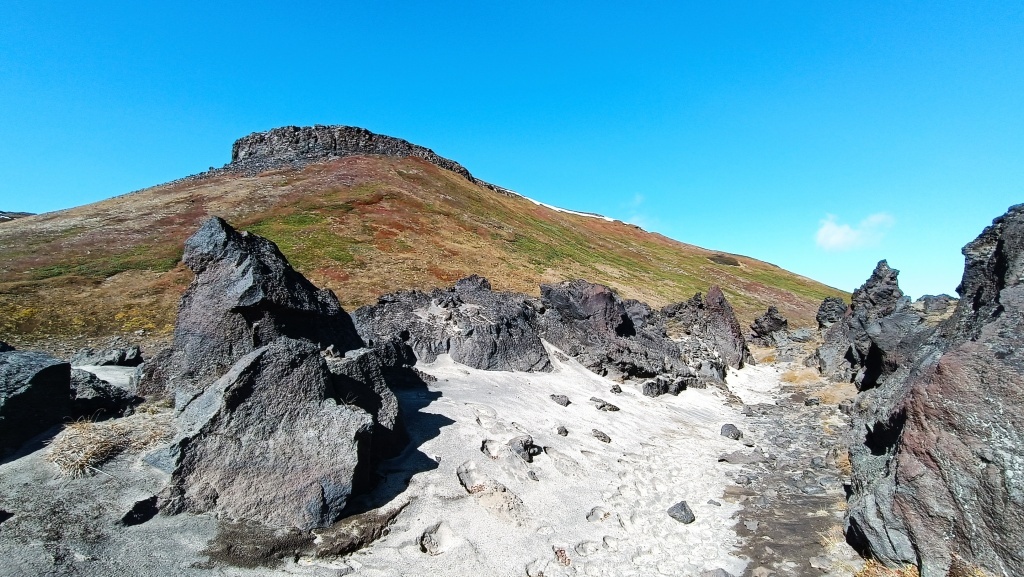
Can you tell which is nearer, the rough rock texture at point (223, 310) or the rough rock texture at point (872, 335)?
the rough rock texture at point (223, 310)

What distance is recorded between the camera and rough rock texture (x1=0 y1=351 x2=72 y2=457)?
21.1 feet

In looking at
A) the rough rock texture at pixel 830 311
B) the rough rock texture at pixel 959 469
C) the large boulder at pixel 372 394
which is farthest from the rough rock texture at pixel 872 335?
the large boulder at pixel 372 394

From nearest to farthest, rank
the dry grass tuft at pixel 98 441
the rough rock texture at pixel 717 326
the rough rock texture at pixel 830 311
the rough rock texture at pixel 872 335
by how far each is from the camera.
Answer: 1. the dry grass tuft at pixel 98 441
2. the rough rock texture at pixel 872 335
3. the rough rock texture at pixel 717 326
4. the rough rock texture at pixel 830 311

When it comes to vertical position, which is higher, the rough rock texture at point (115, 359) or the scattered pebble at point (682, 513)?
the rough rock texture at point (115, 359)

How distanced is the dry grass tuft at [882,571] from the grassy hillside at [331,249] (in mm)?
23287

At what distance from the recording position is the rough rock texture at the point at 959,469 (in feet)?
17.8

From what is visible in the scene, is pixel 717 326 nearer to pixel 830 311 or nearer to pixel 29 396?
pixel 830 311

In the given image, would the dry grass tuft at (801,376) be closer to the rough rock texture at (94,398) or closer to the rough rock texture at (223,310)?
the rough rock texture at (223,310)

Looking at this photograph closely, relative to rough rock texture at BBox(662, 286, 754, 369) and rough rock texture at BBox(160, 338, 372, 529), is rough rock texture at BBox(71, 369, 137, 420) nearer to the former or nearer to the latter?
rough rock texture at BBox(160, 338, 372, 529)

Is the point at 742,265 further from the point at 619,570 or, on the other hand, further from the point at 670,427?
the point at 619,570

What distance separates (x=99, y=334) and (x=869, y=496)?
27047 mm

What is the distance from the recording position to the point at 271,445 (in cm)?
666

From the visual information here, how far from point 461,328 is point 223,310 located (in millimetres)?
8647

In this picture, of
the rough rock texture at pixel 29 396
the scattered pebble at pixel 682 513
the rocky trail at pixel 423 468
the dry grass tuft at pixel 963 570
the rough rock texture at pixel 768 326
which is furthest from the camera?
the rough rock texture at pixel 768 326
